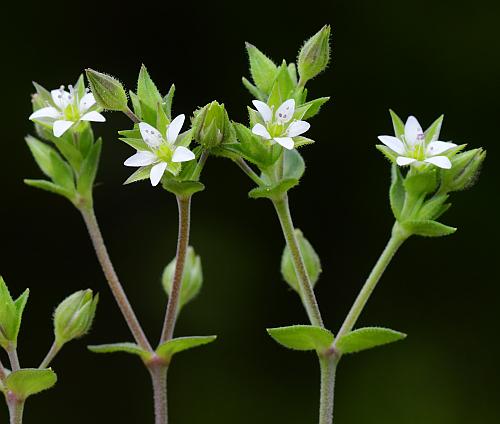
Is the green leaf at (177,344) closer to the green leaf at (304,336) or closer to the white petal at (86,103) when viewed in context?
the green leaf at (304,336)

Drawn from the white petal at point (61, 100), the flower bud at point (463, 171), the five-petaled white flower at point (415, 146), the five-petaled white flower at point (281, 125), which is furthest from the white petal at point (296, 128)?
the white petal at point (61, 100)

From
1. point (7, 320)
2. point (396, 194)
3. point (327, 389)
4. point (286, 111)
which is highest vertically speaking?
Answer: point (286, 111)

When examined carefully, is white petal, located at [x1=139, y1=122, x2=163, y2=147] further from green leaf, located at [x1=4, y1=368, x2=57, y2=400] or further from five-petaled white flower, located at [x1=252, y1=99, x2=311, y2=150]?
green leaf, located at [x1=4, y1=368, x2=57, y2=400]

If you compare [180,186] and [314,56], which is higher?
[314,56]

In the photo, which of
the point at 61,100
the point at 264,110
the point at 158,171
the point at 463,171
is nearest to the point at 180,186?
the point at 158,171

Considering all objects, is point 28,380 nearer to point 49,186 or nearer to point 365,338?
point 49,186

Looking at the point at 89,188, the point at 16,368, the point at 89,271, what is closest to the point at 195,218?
the point at 89,271

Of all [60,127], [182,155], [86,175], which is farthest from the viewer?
[86,175]

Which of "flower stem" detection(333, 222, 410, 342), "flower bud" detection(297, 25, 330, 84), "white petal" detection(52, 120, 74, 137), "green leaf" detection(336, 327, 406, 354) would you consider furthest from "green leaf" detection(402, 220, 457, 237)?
"white petal" detection(52, 120, 74, 137)
